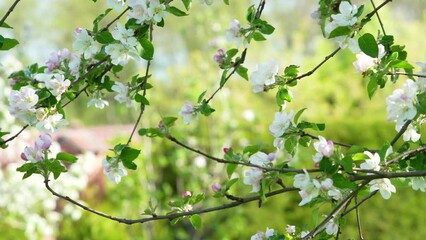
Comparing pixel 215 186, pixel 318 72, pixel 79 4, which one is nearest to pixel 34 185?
pixel 215 186

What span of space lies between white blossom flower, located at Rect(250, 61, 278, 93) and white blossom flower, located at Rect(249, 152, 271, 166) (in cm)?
16

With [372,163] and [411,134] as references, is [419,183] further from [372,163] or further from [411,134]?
[372,163]

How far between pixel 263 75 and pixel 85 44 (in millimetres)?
437

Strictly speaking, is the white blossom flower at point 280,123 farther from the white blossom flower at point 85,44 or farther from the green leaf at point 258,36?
the white blossom flower at point 85,44

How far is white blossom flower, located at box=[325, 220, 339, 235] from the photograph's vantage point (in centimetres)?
155

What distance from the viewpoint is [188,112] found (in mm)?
1827

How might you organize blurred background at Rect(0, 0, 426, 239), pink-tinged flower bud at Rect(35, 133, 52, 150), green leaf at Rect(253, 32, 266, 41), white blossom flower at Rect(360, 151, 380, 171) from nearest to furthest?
white blossom flower at Rect(360, 151, 380, 171)
pink-tinged flower bud at Rect(35, 133, 52, 150)
green leaf at Rect(253, 32, 266, 41)
blurred background at Rect(0, 0, 426, 239)

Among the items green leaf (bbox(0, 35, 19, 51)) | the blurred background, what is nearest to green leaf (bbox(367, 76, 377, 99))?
green leaf (bbox(0, 35, 19, 51))

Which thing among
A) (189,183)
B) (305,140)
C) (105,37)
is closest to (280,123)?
(305,140)

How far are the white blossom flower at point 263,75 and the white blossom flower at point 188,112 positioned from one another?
8.5 inches

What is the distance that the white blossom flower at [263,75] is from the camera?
5.47 ft

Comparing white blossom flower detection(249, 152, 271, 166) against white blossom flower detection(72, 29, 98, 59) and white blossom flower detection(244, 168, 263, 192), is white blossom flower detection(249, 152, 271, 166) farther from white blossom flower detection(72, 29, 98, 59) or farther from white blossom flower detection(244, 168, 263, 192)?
white blossom flower detection(72, 29, 98, 59)

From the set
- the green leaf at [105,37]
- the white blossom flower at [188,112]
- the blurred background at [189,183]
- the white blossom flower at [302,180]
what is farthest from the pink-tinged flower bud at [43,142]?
the blurred background at [189,183]

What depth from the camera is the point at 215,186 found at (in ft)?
5.79
